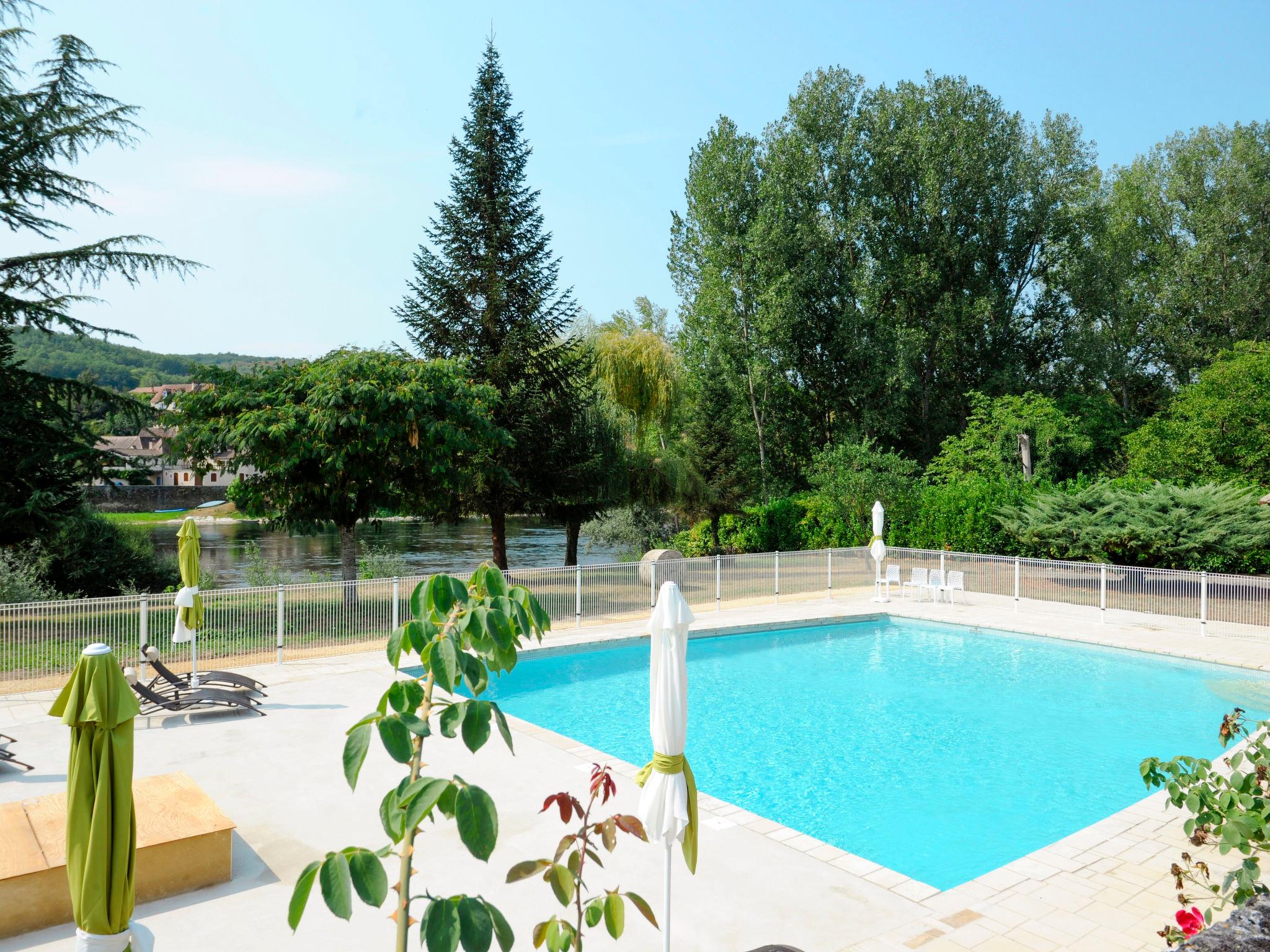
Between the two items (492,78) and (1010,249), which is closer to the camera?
(492,78)

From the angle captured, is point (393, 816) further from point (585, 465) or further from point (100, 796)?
point (585, 465)

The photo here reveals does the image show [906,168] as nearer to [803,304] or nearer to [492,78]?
[803,304]

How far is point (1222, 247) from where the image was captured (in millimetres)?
33406

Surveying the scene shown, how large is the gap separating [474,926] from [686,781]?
2204 mm

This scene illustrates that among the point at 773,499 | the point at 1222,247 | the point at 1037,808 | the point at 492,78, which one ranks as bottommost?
the point at 1037,808

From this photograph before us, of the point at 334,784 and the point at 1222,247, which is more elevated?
the point at 1222,247

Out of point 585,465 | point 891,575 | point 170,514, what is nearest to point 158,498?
point 170,514

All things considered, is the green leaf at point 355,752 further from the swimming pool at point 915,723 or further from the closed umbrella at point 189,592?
the closed umbrella at point 189,592

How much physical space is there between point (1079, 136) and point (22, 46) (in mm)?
34040

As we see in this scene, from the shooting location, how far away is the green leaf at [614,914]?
8.90ft

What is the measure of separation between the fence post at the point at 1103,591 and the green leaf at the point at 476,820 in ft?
56.3

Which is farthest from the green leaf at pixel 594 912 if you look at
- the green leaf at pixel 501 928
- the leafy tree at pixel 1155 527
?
the leafy tree at pixel 1155 527

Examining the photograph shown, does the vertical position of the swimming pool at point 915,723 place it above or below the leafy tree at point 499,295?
below

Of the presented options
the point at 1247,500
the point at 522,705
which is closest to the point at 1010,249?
the point at 1247,500
